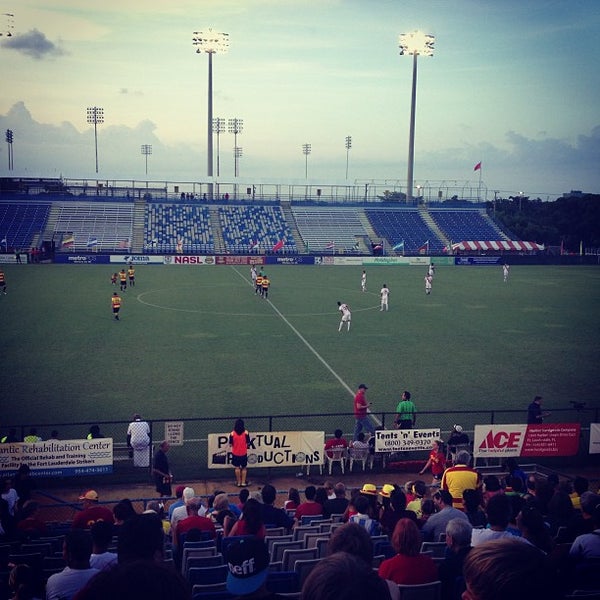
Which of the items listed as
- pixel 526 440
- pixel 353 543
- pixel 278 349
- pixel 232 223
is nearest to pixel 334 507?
pixel 353 543

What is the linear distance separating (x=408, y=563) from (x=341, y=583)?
3463 mm

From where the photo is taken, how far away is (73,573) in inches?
217

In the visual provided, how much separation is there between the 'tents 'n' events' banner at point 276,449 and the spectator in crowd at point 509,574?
12.3 meters

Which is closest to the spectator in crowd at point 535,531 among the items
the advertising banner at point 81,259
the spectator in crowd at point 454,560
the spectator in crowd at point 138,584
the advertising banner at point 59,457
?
the spectator in crowd at point 454,560

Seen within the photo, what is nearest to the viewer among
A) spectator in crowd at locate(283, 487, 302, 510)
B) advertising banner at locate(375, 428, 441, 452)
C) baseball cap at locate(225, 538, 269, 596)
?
baseball cap at locate(225, 538, 269, 596)

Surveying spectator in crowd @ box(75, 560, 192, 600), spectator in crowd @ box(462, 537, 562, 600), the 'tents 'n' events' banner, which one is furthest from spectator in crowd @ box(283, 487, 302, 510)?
spectator in crowd @ box(75, 560, 192, 600)

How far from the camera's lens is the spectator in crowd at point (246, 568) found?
529cm

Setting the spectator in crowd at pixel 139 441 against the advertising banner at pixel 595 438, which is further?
the advertising banner at pixel 595 438

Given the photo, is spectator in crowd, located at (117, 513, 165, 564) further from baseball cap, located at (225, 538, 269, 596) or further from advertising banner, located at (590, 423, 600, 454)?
advertising banner, located at (590, 423, 600, 454)

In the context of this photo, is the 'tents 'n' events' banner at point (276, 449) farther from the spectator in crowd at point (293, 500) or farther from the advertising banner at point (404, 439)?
the spectator in crowd at point (293, 500)

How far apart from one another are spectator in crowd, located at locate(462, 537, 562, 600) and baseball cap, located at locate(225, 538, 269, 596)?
2941 millimetres

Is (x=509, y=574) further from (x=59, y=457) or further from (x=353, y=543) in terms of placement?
(x=59, y=457)

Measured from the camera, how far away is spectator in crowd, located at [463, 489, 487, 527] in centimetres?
898

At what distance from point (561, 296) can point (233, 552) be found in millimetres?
44229
